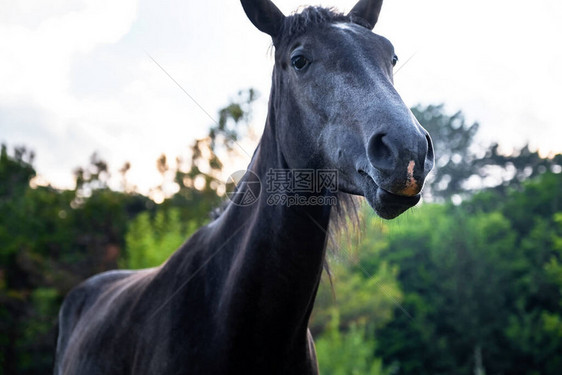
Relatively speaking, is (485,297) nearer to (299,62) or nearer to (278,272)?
(278,272)

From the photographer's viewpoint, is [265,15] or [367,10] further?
[367,10]

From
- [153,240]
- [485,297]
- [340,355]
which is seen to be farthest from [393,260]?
[153,240]

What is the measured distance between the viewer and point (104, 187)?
874 inches

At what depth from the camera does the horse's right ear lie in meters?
2.70

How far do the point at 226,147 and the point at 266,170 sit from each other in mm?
18516

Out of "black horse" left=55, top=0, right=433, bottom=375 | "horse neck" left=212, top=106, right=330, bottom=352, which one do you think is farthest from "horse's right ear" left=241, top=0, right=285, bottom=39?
"horse neck" left=212, top=106, right=330, bottom=352

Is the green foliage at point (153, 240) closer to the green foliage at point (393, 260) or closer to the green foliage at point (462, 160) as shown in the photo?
the green foliage at point (393, 260)

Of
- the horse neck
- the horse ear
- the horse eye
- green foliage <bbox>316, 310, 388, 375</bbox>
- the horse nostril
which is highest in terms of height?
the horse ear

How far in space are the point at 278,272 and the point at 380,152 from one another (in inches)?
34.4

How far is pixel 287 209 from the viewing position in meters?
2.48

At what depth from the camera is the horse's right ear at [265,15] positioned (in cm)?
270

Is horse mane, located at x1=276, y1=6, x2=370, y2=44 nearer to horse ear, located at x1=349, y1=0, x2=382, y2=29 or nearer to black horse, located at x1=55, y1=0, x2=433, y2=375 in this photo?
black horse, located at x1=55, y1=0, x2=433, y2=375

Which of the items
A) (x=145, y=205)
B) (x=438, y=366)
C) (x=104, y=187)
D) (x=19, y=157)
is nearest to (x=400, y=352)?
(x=438, y=366)

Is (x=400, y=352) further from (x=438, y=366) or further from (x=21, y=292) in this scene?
(x=21, y=292)
